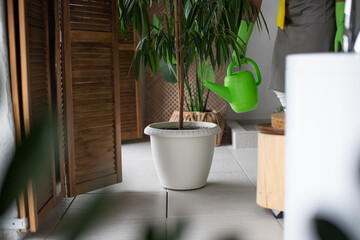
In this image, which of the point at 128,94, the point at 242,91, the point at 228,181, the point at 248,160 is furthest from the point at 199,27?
the point at 128,94

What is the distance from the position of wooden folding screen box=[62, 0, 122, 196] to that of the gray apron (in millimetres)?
1121

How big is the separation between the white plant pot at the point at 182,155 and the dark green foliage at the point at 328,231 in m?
2.44

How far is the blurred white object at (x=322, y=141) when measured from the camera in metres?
0.21

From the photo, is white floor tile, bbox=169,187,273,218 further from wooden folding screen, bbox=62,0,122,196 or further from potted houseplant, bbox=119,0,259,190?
wooden folding screen, bbox=62,0,122,196

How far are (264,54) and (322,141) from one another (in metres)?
4.97

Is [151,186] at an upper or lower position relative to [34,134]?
lower

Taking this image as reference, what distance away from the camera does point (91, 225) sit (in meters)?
0.20

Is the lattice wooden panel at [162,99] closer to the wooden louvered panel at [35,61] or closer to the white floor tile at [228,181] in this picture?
the white floor tile at [228,181]

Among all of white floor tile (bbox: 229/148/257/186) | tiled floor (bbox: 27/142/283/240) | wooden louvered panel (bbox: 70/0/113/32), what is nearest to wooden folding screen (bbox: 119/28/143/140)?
tiled floor (bbox: 27/142/283/240)

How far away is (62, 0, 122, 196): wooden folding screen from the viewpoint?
8.26 feet

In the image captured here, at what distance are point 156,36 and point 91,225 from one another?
8.85ft

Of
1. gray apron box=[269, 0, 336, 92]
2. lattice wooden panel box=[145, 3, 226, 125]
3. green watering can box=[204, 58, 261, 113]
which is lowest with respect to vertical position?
lattice wooden panel box=[145, 3, 226, 125]

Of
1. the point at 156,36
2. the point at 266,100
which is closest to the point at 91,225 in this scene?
the point at 156,36

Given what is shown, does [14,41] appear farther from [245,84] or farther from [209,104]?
[209,104]
